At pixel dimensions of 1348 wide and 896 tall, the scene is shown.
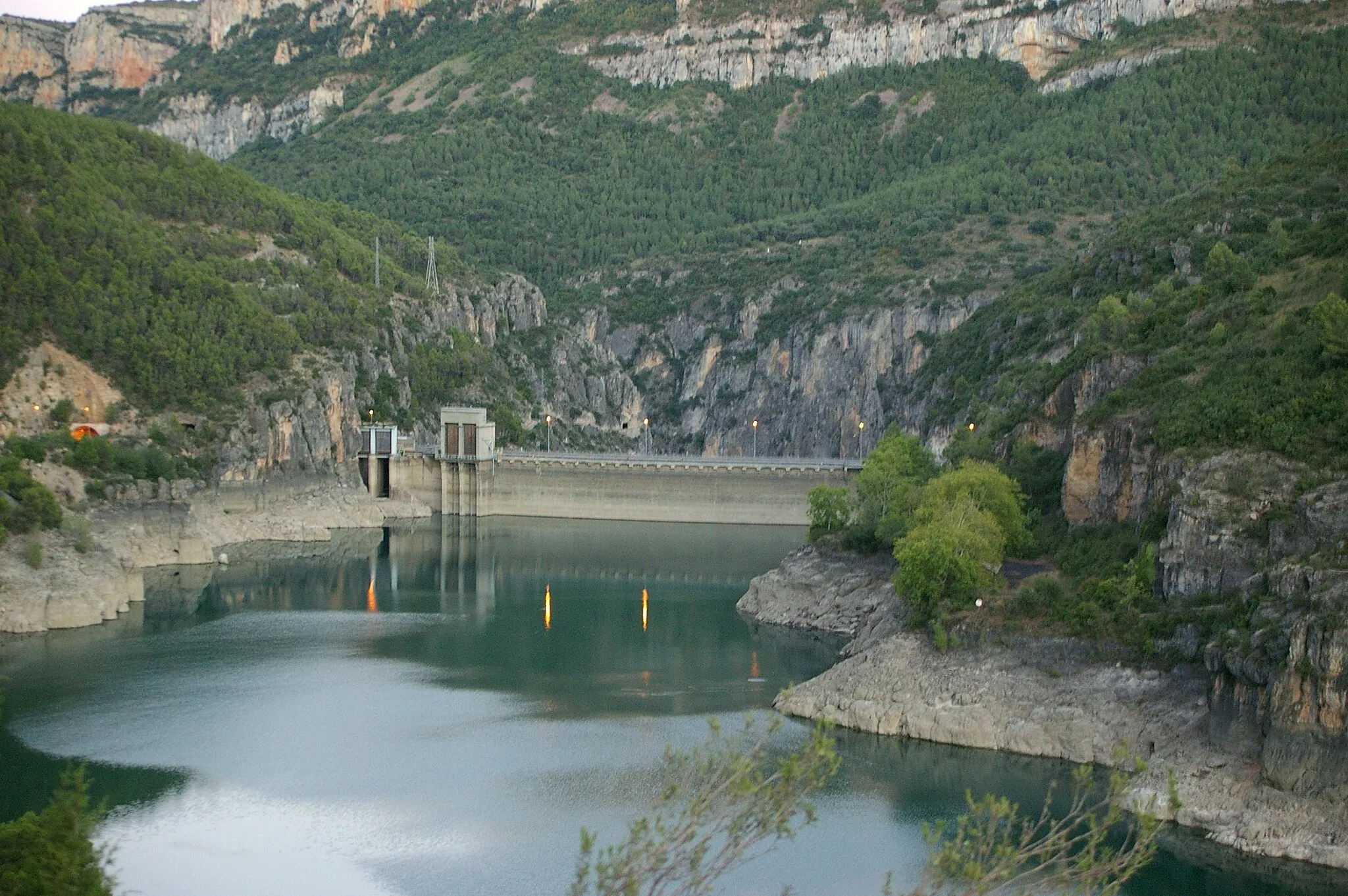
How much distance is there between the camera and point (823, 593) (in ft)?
244

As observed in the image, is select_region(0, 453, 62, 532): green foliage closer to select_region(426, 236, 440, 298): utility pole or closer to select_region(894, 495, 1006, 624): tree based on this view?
select_region(894, 495, 1006, 624): tree

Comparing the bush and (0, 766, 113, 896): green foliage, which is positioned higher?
the bush

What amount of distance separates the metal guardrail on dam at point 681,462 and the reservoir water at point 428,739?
92.3ft

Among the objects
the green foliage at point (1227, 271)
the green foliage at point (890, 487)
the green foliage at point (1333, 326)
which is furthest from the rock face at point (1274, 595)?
the green foliage at point (890, 487)

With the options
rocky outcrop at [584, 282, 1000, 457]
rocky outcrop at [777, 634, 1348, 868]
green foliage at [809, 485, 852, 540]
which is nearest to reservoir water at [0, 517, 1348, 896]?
rocky outcrop at [777, 634, 1348, 868]

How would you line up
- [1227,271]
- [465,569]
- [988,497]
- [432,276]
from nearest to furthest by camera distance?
[988,497]
[1227,271]
[465,569]
[432,276]

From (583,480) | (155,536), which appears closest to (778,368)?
(583,480)

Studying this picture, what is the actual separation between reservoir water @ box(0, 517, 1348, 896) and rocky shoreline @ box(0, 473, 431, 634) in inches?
54.4

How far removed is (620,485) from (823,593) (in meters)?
46.9

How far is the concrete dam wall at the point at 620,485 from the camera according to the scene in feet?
383

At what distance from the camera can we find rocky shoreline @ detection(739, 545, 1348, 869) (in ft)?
146

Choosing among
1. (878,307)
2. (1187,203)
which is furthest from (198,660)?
(878,307)

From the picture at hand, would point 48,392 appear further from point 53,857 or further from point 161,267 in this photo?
point 53,857

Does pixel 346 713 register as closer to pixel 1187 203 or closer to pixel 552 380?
pixel 1187 203
